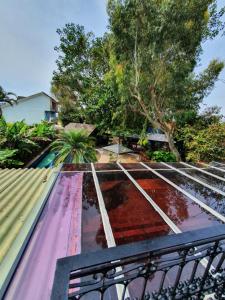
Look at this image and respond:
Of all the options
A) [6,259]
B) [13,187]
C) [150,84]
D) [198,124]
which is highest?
[150,84]

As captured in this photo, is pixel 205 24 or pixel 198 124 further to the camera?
pixel 198 124

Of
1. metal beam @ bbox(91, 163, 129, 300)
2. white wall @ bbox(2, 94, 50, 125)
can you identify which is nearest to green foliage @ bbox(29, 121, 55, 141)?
metal beam @ bbox(91, 163, 129, 300)

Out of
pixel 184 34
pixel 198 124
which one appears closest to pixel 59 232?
pixel 184 34

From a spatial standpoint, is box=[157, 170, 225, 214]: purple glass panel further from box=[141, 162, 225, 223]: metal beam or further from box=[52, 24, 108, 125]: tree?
box=[52, 24, 108, 125]: tree

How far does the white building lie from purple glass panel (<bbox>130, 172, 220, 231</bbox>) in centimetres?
3398

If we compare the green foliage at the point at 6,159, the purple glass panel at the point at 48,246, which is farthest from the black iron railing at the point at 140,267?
the green foliage at the point at 6,159

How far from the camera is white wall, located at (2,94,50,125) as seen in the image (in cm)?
3322

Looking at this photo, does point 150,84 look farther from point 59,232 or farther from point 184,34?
point 59,232

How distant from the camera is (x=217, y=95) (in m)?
16.0

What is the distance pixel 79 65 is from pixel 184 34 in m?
18.9

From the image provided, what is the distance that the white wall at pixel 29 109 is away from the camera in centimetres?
3322

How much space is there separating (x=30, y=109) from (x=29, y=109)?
0.59 ft

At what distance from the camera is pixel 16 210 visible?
338cm

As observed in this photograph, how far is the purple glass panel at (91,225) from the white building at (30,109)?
34.2 meters
